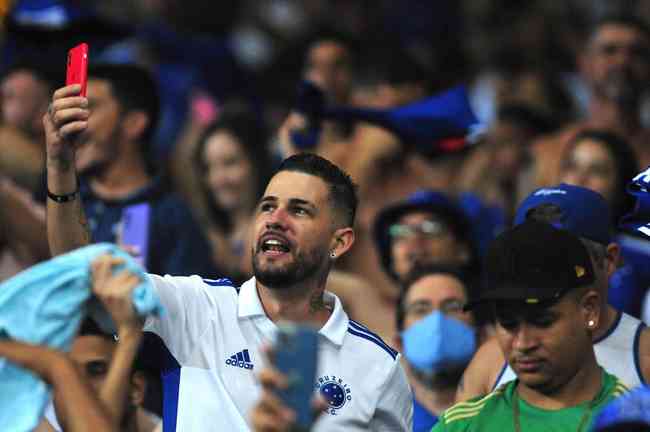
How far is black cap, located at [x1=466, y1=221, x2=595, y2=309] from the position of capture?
5.39 m

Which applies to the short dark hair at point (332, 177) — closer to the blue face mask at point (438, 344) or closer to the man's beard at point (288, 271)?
the man's beard at point (288, 271)

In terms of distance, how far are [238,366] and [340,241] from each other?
720 mm

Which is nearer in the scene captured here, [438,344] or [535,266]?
[535,266]

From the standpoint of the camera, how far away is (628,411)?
4.26 meters

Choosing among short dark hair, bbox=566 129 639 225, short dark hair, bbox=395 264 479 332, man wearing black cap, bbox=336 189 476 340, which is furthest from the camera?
man wearing black cap, bbox=336 189 476 340

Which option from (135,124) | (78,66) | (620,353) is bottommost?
(620,353)

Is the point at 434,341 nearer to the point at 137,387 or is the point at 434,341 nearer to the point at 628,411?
the point at 137,387

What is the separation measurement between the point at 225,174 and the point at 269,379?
5.72m

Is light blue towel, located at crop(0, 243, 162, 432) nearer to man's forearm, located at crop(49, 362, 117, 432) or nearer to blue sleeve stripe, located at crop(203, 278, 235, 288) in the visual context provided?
man's forearm, located at crop(49, 362, 117, 432)

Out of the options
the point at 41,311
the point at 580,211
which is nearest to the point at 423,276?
the point at 580,211

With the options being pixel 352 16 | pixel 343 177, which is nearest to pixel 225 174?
pixel 343 177

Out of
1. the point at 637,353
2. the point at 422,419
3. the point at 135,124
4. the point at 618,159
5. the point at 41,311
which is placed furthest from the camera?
the point at 135,124

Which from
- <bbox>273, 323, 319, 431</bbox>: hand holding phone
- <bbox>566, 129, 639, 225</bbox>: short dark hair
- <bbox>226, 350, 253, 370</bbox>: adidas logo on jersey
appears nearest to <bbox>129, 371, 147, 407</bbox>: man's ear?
<bbox>226, 350, 253, 370</bbox>: adidas logo on jersey

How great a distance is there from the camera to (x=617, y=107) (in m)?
9.65
